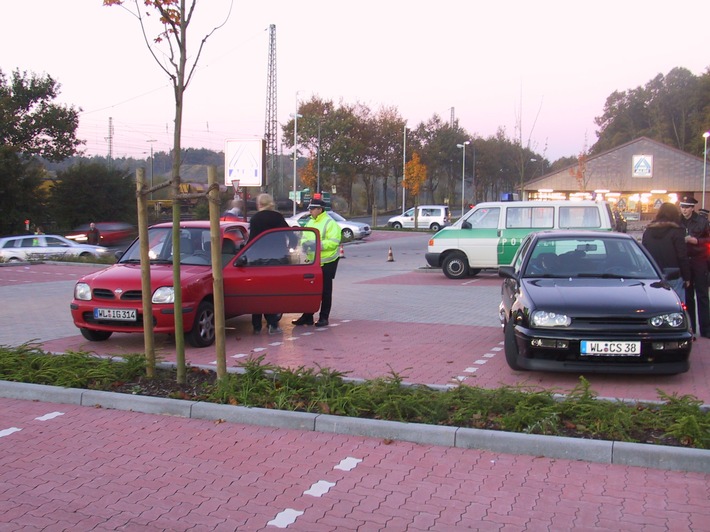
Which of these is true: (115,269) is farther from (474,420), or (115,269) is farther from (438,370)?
(474,420)

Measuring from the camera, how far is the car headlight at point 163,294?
340 inches

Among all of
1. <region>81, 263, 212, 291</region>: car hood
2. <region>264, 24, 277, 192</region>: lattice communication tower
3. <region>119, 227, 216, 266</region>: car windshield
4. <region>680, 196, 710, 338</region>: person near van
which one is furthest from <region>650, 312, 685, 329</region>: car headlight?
<region>264, 24, 277, 192</region>: lattice communication tower

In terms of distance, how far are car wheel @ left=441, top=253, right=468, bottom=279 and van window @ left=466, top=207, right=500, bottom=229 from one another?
89 cm

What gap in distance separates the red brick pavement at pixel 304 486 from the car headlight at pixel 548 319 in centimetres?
205

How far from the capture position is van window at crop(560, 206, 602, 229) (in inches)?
637

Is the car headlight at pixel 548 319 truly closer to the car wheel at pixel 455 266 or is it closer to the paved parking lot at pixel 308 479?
the paved parking lot at pixel 308 479

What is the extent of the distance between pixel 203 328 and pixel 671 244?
604cm

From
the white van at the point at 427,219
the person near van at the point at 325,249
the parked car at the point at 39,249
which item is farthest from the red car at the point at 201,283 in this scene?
the white van at the point at 427,219

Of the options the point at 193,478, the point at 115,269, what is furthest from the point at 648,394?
the point at 115,269

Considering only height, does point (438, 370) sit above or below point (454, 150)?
below

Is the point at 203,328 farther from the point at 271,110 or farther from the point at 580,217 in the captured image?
the point at 271,110

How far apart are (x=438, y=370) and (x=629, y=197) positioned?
205 ft

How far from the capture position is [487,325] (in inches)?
424

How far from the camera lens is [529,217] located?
16984mm
